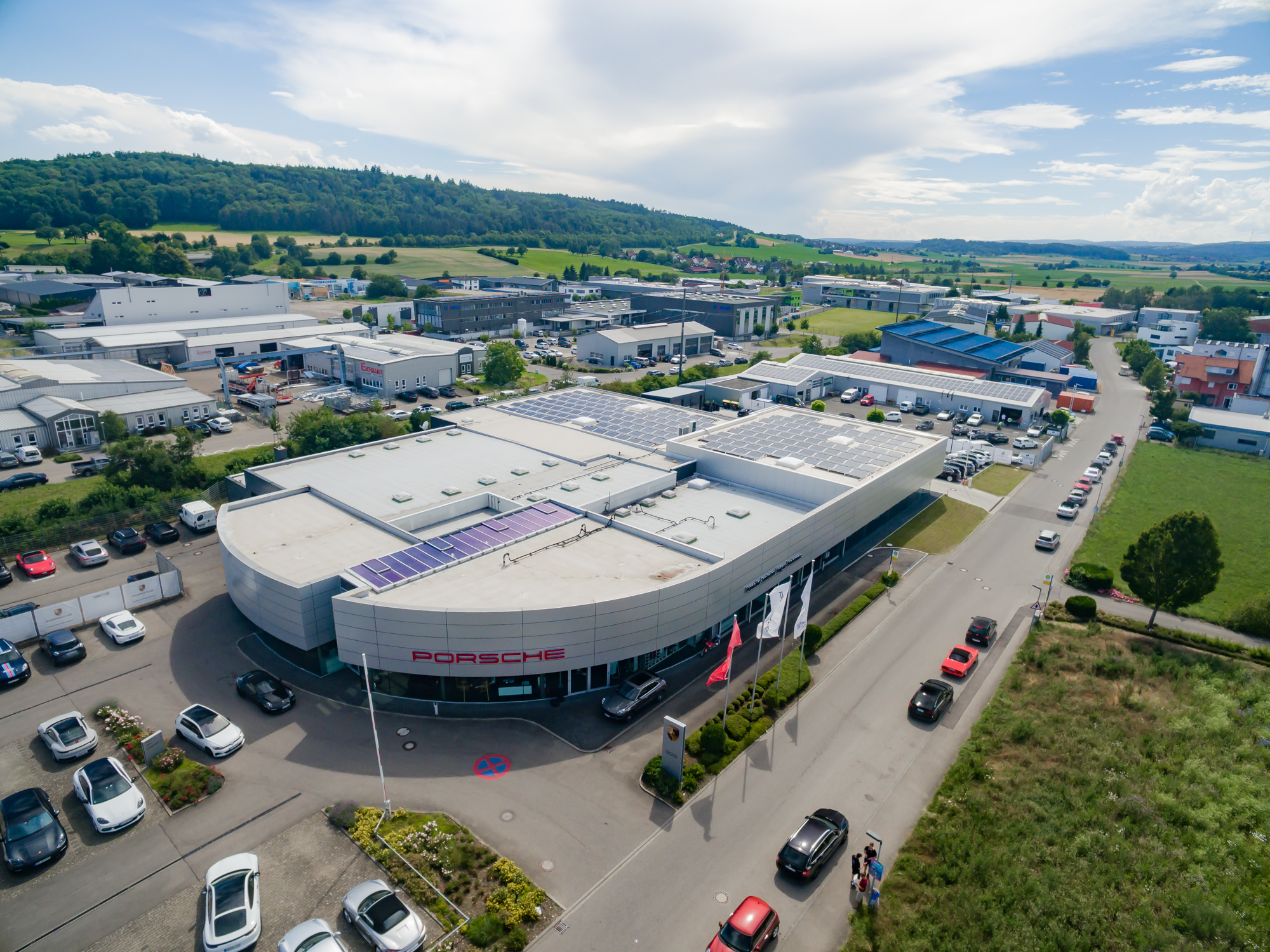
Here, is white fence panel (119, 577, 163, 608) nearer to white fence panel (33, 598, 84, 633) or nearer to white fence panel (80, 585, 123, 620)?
white fence panel (80, 585, 123, 620)

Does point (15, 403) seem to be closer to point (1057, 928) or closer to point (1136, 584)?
point (1057, 928)

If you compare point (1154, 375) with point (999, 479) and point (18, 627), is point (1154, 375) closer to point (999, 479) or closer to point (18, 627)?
point (999, 479)

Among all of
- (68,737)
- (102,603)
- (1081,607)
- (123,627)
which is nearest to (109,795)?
(68,737)

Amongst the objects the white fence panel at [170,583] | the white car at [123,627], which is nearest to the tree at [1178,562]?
the white car at [123,627]

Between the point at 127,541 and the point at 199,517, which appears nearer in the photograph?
the point at 127,541

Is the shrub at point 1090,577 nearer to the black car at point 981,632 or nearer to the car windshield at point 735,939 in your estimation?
the black car at point 981,632
